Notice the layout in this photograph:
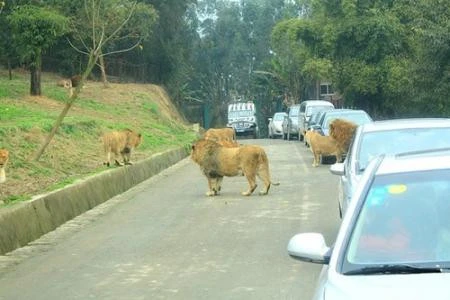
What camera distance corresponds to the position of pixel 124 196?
1781 cm

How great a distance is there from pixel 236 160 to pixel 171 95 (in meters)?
39.9

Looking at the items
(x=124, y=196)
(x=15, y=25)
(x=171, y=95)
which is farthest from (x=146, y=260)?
(x=171, y=95)

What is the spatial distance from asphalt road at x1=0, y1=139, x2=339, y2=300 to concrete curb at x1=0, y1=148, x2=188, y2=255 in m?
0.19

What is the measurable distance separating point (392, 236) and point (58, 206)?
9513 mm

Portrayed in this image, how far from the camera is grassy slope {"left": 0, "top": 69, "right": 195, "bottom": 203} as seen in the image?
16.4 metres

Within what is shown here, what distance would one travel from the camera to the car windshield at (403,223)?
479 centimetres

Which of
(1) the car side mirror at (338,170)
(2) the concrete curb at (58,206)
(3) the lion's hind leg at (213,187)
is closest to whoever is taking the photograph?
(1) the car side mirror at (338,170)

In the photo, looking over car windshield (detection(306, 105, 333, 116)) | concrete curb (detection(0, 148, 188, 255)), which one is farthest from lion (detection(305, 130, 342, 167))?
car windshield (detection(306, 105, 333, 116))

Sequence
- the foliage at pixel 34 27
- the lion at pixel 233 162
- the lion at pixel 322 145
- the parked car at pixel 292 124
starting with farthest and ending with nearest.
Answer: the parked car at pixel 292 124, the foliage at pixel 34 27, the lion at pixel 322 145, the lion at pixel 233 162

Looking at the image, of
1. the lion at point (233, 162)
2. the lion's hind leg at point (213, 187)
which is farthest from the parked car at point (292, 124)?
the lion at point (233, 162)

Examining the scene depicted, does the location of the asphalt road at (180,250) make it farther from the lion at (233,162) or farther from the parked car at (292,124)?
the parked car at (292,124)

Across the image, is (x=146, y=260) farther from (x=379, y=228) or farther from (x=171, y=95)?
(x=171, y=95)

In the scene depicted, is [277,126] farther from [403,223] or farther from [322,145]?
[403,223]

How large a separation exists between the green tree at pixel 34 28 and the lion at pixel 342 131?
1223 centimetres
